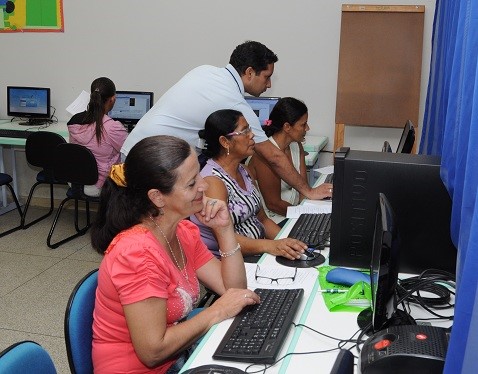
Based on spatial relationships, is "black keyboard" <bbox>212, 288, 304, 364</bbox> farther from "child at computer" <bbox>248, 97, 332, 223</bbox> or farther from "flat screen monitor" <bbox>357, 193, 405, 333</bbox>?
"child at computer" <bbox>248, 97, 332, 223</bbox>

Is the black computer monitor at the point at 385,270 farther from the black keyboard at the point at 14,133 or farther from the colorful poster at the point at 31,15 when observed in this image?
the colorful poster at the point at 31,15

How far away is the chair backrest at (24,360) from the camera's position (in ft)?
3.77

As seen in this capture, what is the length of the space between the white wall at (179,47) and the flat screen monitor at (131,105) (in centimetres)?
12

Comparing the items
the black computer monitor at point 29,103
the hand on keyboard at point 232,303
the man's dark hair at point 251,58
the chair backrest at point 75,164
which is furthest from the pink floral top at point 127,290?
the black computer monitor at point 29,103

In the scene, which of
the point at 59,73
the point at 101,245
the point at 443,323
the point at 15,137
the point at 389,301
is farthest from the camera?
the point at 59,73

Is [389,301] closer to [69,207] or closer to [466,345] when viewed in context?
→ [466,345]

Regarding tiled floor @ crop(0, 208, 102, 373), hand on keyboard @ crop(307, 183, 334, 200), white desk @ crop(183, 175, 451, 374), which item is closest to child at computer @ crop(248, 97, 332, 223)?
hand on keyboard @ crop(307, 183, 334, 200)

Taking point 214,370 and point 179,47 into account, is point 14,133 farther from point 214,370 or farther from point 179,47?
point 214,370

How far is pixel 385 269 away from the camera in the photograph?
1.29m

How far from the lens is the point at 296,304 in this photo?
160cm

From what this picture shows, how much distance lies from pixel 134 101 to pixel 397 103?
2.08 meters

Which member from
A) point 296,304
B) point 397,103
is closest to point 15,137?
point 397,103

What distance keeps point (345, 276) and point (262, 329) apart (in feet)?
1.36

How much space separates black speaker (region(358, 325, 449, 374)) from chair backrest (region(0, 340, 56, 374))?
683 millimetres
